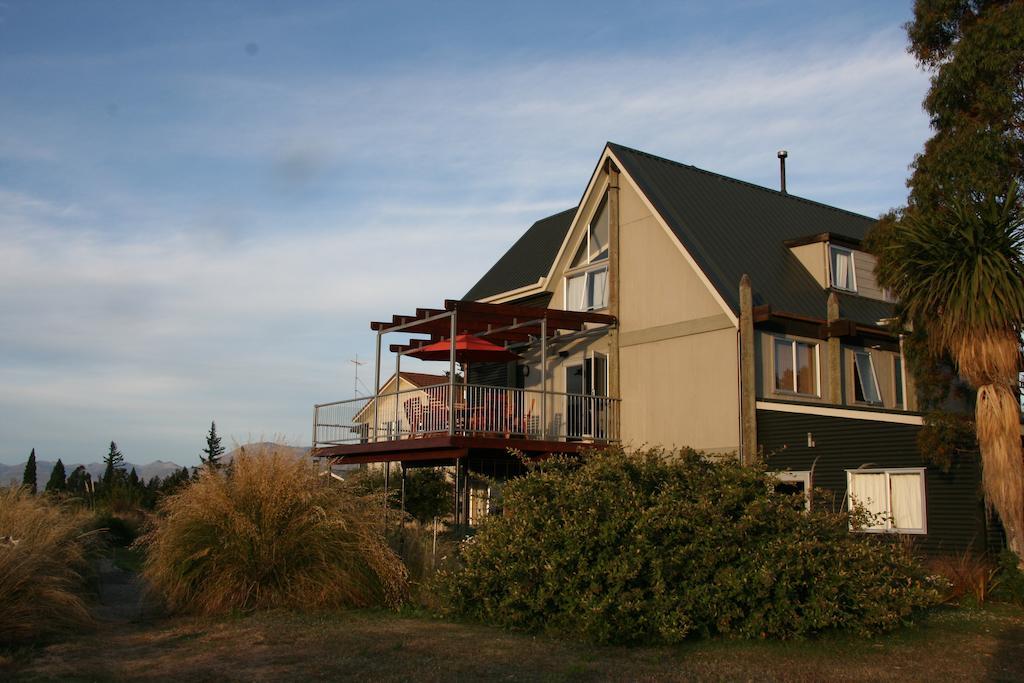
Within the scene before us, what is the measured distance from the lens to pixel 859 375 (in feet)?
68.7

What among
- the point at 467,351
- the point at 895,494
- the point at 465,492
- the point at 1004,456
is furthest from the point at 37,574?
the point at 895,494

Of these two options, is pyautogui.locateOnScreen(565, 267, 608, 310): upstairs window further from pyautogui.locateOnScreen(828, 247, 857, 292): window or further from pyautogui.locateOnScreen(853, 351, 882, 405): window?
pyautogui.locateOnScreen(853, 351, 882, 405): window

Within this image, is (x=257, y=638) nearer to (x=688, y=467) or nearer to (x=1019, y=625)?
(x=688, y=467)

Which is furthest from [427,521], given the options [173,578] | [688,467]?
[688,467]

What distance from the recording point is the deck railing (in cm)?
1995

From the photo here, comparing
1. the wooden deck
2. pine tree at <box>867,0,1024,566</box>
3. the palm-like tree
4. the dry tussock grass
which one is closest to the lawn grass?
the dry tussock grass

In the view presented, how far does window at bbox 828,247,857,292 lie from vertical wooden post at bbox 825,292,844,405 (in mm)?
1980

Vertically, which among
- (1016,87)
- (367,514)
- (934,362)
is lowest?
(367,514)

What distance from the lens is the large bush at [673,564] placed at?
1042 cm

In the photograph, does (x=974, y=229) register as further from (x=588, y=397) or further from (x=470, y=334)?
(x=470, y=334)

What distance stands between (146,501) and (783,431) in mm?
22618

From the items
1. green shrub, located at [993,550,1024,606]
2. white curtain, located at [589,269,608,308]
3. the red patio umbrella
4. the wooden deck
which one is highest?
white curtain, located at [589,269,608,308]

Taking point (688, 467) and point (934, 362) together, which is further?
point (934, 362)

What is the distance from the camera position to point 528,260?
27500 millimetres
